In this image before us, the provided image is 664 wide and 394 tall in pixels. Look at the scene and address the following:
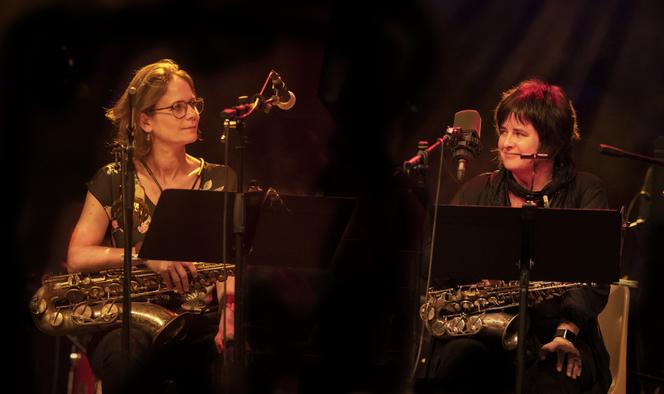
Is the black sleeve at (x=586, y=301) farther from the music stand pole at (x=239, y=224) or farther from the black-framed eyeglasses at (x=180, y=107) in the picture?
the black-framed eyeglasses at (x=180, y=107)

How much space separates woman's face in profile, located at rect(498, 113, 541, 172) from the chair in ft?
2.69

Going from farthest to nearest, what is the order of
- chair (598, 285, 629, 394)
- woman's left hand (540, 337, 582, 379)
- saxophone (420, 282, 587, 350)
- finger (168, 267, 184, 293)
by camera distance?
chair (598, 285, 629, 394), finger (168, 267, 184, 293), saxophone (420, 282, 587, 350), woman's left hand (540, 337, 582, 379)

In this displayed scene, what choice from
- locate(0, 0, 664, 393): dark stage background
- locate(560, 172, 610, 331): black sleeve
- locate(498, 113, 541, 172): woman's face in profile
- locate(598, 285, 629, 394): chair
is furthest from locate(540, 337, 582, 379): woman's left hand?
locate(0, 0, 664, 393): dark stage background

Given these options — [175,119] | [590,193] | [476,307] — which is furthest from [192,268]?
[590,193]

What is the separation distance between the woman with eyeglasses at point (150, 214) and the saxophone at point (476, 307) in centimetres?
94

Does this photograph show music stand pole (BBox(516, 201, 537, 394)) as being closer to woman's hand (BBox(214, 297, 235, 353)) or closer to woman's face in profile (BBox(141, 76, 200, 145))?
woman's hand (BBox(214, 297, 235, 353))

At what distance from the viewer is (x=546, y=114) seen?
13.1 ft

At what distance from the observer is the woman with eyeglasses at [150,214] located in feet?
12.9

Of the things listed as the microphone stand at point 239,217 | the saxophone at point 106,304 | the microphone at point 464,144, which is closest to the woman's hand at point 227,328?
the saxophone at point 106,304

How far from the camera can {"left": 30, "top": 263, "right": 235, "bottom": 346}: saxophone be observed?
397cm

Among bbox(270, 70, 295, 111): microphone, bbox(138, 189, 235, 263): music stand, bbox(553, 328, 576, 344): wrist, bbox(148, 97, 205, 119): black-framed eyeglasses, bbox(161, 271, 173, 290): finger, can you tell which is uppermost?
bbox(270, 70, 295, 111): microphone

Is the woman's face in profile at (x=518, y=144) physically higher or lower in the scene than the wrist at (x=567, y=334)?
higher

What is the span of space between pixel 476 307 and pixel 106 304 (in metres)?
1.72

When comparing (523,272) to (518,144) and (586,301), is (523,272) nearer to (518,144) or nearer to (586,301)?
(586,301)
